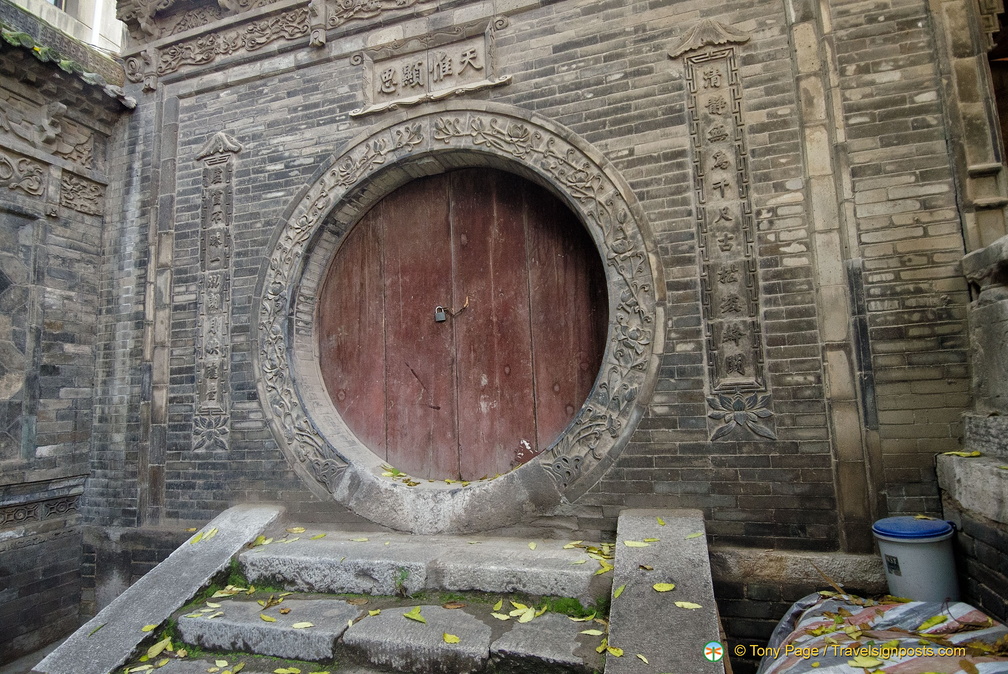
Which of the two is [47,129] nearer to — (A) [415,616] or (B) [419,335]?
(B) [419,335]

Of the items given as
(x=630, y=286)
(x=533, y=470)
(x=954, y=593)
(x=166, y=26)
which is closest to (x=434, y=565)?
(x=533, y=470)

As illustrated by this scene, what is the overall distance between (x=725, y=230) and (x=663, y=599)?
2199 millimetres

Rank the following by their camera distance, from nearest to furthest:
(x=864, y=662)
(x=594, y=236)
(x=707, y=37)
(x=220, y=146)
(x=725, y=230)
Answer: (x=864, y=662) → (x=725, y=230) → (x=707, y=37) → (x=594, y=236) → (x=220, y=146)

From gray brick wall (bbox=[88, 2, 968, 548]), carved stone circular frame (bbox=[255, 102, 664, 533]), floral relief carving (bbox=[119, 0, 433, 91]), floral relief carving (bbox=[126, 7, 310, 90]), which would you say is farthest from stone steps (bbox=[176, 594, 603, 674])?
floral relief carving (bbox=[126, 7, 310, 90])

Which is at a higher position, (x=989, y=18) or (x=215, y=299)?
(x=989, y=18)

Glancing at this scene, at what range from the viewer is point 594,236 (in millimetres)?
3826

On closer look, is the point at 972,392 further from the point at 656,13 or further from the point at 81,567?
the point at 81,567

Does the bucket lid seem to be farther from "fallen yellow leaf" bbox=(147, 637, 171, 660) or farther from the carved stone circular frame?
"fallen yellow leaf" bbox=(147, 637, 171, 660)

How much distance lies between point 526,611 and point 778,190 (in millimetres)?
2869

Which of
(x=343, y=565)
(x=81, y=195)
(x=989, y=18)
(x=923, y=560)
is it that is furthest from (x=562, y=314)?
(x=81, y=195)

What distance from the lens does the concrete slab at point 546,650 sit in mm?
2480

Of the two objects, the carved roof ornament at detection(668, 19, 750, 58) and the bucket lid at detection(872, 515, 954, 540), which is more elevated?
the carved roof ornament at detection(668, 19, 750, 58)

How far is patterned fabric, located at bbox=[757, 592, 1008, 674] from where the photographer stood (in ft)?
7.18

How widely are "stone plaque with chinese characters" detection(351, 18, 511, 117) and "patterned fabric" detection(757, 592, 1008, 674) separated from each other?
384cm
